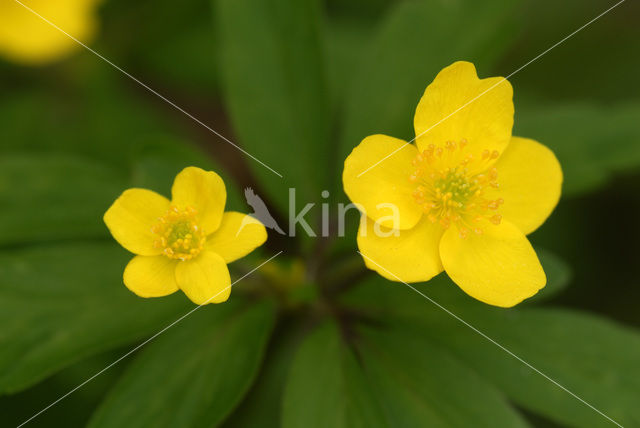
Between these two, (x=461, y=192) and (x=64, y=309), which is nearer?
(x=461, y=192)

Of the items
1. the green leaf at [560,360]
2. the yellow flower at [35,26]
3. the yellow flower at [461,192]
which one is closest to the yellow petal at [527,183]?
the yellow flower at [461,192]

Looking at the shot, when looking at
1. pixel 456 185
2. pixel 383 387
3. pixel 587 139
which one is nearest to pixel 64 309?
pixel 383 387

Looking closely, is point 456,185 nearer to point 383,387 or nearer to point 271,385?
point 383,387

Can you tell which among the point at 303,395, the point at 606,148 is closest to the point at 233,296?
the point at 303,395

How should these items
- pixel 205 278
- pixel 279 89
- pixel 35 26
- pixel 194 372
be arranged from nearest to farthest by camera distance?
pixel 205 278
pixel 194 372
pixel 279 89
pixel 35 26

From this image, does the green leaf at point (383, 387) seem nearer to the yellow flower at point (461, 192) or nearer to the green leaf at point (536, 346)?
the green leaf at point (536, 346)

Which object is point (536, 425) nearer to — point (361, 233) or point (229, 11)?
point (361, 233)

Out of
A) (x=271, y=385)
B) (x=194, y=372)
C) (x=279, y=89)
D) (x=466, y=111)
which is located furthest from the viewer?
(x=271, y=385)
